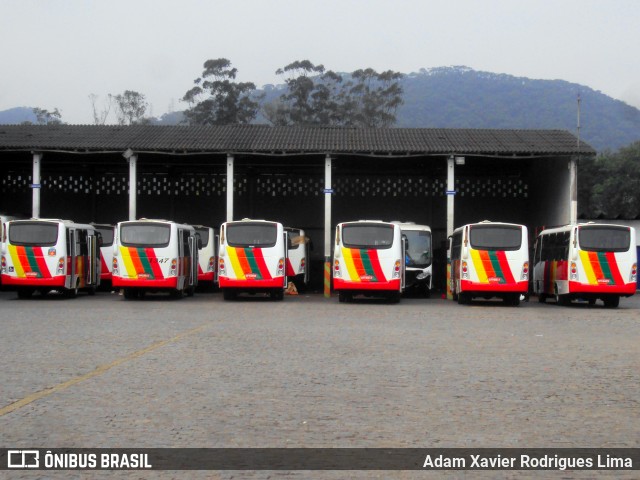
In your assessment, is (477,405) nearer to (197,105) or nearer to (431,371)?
(431,371)

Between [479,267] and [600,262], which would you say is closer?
[600,262]

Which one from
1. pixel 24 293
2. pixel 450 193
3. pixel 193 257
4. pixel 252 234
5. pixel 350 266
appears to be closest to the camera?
pixel 350 266

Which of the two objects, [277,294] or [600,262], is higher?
[600,262]

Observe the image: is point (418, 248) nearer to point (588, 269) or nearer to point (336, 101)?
point (588, 269)

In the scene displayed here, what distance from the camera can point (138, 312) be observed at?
857 inches

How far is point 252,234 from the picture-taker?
28.0 meters

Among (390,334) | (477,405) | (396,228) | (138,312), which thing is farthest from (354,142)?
(477,405)

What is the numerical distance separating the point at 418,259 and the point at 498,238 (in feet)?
25.0

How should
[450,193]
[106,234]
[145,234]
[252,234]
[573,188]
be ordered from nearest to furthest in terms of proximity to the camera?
[145,234] < [252,234] < [573,188] < [450,193] < [106,234]

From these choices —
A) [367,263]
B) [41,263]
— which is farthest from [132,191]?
[367,263]

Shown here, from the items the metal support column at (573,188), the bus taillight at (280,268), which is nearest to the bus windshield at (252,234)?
the bus taillight at (280,268)

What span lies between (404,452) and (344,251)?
2074 cm

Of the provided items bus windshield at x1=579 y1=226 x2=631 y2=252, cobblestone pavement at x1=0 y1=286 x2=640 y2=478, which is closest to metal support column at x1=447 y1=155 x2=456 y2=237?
bus windshield at x1=579 y1=226 x2=631 y2=252

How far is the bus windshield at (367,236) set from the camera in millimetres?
27266
